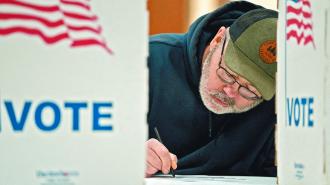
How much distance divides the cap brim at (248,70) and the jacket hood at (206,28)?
19cm

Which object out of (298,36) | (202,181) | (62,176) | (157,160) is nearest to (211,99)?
(157,160)

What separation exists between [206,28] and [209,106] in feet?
0.90

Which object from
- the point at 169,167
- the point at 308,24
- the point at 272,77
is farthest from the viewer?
the point at 272,77

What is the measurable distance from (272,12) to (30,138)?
106cm

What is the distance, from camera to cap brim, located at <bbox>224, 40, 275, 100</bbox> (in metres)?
1.41

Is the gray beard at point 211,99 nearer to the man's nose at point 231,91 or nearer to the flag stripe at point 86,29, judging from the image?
the man's nose at point 231,91

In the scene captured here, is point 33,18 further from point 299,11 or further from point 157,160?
point 157,160

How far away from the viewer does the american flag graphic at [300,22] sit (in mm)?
595

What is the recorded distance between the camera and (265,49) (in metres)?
1.33

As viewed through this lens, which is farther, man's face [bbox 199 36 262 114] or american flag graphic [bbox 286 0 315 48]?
man's face [bbox 199 36 262 114]

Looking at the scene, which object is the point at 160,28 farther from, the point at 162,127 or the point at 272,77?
the point at 272,77

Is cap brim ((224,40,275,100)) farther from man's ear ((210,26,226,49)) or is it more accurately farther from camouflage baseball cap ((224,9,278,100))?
man's ear ((210,26,226,49))

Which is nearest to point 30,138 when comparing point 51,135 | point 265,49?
point 51,135

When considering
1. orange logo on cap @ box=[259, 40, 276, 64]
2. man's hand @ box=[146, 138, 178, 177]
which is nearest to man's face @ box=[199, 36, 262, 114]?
orange logo on cap @ box=[259, 40, 276, 64]
